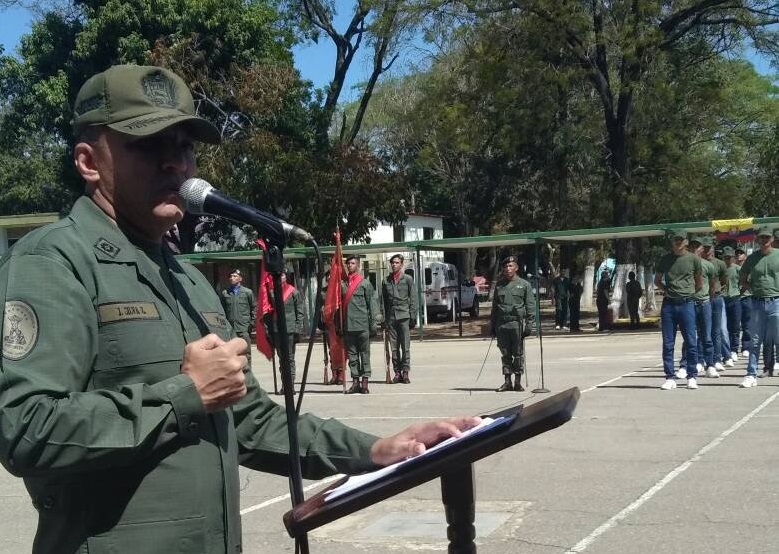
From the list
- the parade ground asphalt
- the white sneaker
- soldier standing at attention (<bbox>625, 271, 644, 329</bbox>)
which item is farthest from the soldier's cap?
soldier standing at attention (<bbox>625, 271, 644, 329</bbox>)

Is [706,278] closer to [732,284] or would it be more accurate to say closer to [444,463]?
[732,284]

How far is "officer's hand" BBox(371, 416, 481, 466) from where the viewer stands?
2387 millimetres

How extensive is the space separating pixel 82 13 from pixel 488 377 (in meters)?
20.2

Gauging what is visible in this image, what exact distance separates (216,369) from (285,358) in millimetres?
417

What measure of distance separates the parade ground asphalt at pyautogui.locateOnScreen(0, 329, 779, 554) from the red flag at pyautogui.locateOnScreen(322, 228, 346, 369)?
1.90 metres

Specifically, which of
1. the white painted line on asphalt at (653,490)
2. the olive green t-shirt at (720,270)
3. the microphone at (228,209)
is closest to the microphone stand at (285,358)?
the microphone at (228,209)

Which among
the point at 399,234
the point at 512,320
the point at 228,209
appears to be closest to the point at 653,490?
the point at 228,209

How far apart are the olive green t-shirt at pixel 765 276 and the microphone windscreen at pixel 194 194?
12376 mm

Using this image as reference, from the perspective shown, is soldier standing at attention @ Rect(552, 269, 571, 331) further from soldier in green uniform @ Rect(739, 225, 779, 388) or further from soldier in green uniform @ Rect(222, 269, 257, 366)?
soldier in green uniform @ Rect(739, 225, 779, 388)

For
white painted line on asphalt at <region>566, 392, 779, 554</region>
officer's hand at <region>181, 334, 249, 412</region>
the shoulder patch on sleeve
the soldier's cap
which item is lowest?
white painted line on asphalt at <region>566, 392, 779, 554</region>

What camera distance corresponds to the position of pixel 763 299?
13.7 meters

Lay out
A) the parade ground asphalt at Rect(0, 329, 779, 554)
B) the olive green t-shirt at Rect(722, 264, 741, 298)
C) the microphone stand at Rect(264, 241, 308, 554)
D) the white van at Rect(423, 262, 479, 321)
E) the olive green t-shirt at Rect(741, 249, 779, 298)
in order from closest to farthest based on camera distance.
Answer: the microphone stand at Rect(264, 241, 308, 554) → the parade ground asphalt at Rect(0, 329, 779, 554) → the olive green t-shirt at Rect(741, 249, 779, 298) → the olive green t-shirt at Rect(722, 264, 741, 298) → the white van at Rect(423, 262, 479, 321)

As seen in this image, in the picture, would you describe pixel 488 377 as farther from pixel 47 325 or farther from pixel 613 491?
pixel 47 325

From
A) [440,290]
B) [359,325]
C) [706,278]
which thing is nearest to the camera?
[706,278]
